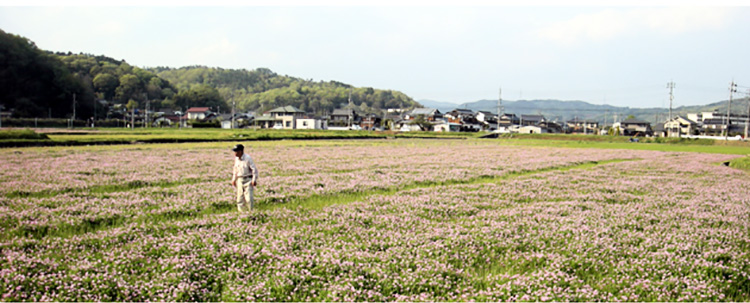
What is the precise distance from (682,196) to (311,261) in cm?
1680

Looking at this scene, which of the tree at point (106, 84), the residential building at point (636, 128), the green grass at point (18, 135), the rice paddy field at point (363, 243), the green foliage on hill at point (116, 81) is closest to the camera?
the rice paddy field at point (363, 243)

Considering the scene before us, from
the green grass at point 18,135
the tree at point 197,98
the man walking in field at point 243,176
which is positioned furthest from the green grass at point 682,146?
the tree at point 197,98

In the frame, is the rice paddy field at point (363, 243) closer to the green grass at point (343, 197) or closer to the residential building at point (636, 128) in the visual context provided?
the green grass at point (343, 197)

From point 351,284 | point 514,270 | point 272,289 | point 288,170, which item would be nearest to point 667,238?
point 514,270

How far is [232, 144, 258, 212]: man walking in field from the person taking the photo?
12.7 metres

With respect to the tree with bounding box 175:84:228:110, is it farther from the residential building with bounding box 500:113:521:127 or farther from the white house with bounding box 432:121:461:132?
the residential building with bounding box 500:113:521:127

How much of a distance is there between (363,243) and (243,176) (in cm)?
494

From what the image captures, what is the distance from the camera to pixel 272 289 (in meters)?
7.04

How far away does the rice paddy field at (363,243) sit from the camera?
7.10 meters

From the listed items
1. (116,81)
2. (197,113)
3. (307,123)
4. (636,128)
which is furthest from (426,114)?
(116,81)

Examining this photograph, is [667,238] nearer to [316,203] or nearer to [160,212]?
[316,203]

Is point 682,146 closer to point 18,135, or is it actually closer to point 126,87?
point 18,135

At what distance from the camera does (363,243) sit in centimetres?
960

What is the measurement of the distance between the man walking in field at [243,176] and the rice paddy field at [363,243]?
1.50 feet
